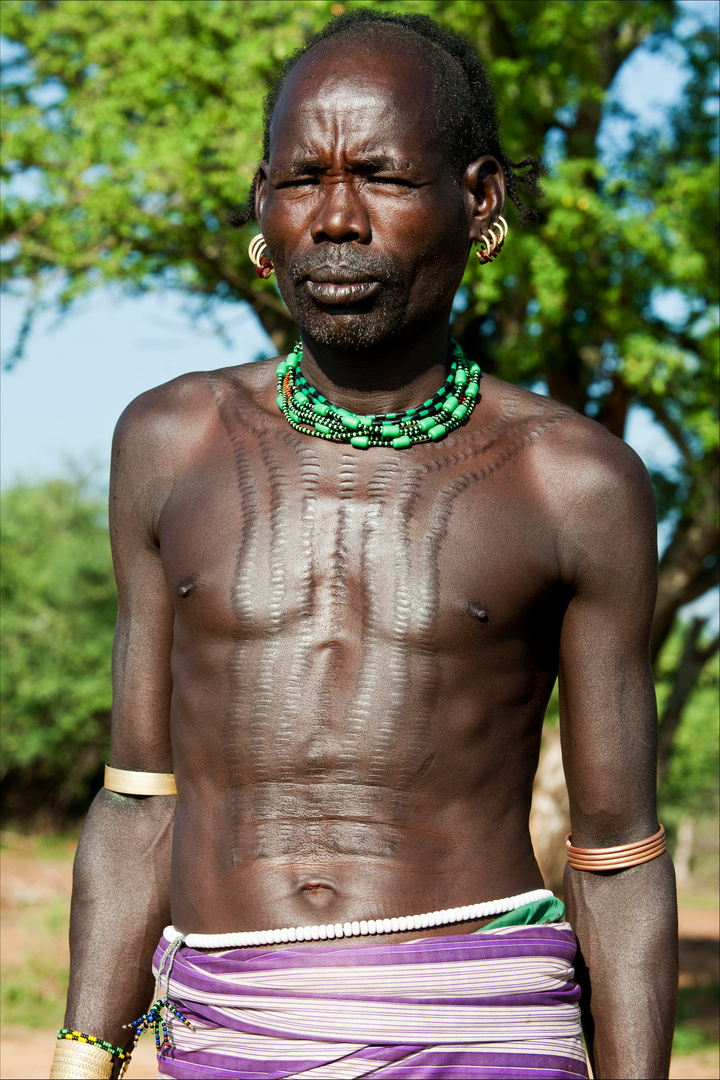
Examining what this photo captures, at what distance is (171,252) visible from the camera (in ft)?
37.1

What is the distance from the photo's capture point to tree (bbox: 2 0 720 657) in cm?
966

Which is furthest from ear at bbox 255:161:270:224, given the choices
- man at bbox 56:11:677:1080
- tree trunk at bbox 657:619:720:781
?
tree trunk at bbox 657:619:720:781

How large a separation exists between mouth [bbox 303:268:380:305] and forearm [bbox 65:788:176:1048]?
98cm

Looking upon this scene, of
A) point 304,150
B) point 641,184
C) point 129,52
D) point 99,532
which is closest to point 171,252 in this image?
point 129,52

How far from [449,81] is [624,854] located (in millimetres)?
1406

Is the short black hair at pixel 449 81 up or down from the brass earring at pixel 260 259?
up

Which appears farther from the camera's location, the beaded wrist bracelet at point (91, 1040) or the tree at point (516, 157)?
the tree at point (516, 157)

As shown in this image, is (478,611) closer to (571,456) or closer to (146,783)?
(571,456)

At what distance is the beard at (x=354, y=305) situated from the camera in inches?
82.4

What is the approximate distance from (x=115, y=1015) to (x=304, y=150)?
1.57 meters

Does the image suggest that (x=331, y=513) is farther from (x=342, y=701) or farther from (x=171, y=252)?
(x=171, y=252)

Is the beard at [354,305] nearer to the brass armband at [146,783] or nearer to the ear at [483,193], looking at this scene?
the ear at [483,193]

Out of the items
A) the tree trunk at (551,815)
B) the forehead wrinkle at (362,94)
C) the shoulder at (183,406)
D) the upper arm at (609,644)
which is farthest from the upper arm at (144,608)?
the tree trunk at (551,815)

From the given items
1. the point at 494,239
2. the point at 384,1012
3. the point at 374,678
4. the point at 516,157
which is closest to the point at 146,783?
the point at 374,678
